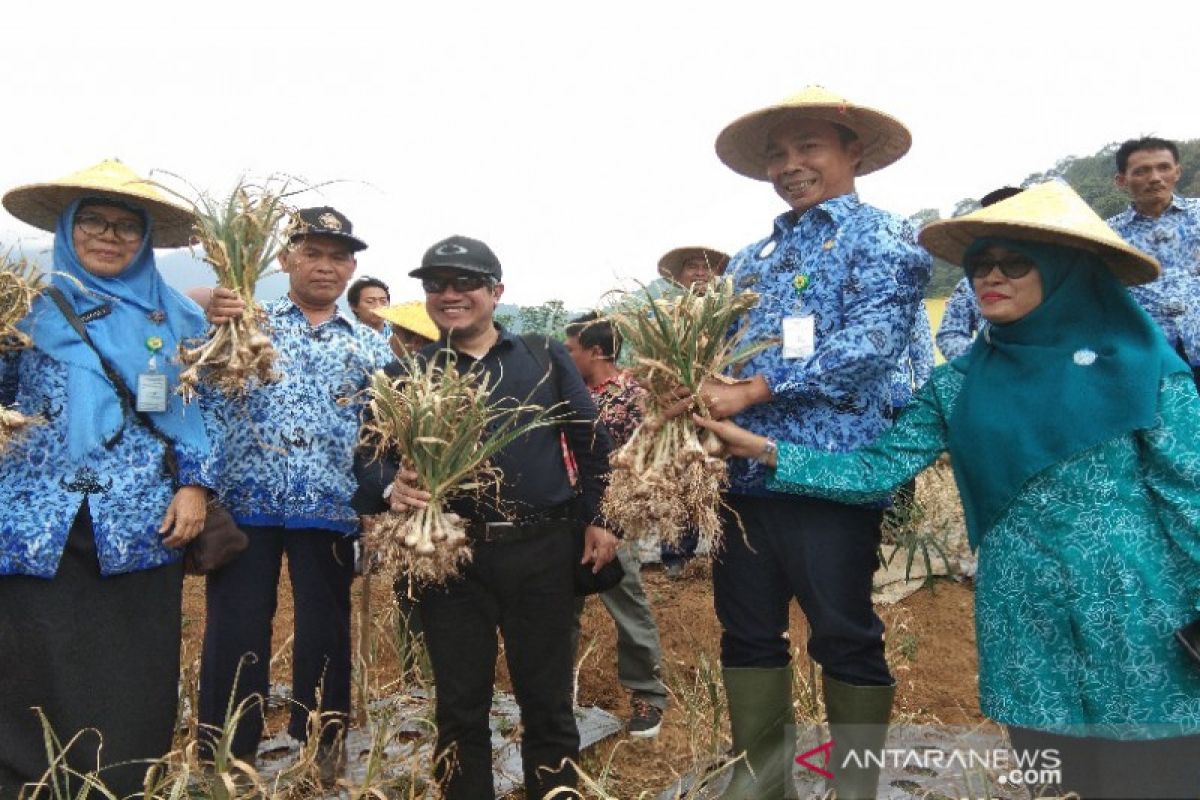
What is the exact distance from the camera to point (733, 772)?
2.43 meters

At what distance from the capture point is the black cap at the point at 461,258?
243 cm

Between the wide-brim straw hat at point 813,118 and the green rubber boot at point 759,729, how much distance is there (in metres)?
1.58

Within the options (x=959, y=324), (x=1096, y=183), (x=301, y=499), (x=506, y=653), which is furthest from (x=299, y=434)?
(x=1096, y=183)

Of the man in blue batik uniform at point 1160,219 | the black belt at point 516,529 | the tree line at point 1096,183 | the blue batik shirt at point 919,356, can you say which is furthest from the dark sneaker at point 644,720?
the tree line at point 1096,183

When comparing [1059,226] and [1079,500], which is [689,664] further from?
[1059,226]

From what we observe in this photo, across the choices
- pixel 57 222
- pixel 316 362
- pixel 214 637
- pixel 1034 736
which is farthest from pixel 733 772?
pixel 57 222

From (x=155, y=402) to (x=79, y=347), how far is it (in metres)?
0.23

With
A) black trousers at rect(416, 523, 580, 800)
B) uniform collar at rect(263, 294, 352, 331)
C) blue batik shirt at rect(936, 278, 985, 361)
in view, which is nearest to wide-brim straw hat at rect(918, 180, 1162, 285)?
black trousers at rect(416, 523, 580, 800)

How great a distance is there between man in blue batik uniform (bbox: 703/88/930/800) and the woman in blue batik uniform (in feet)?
5.10

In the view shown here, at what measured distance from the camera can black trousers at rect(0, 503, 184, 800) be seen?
2115 millimetres

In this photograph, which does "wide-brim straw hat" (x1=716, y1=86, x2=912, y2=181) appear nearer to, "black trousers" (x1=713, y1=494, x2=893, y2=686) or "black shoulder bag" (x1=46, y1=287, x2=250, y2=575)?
"black trousers" (x1=713, y1=494, x2=893, y2=686)

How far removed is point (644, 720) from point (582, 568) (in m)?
1.30

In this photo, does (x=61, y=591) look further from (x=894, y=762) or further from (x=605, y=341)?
(x=894, y=762)

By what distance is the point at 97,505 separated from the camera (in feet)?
7.06
